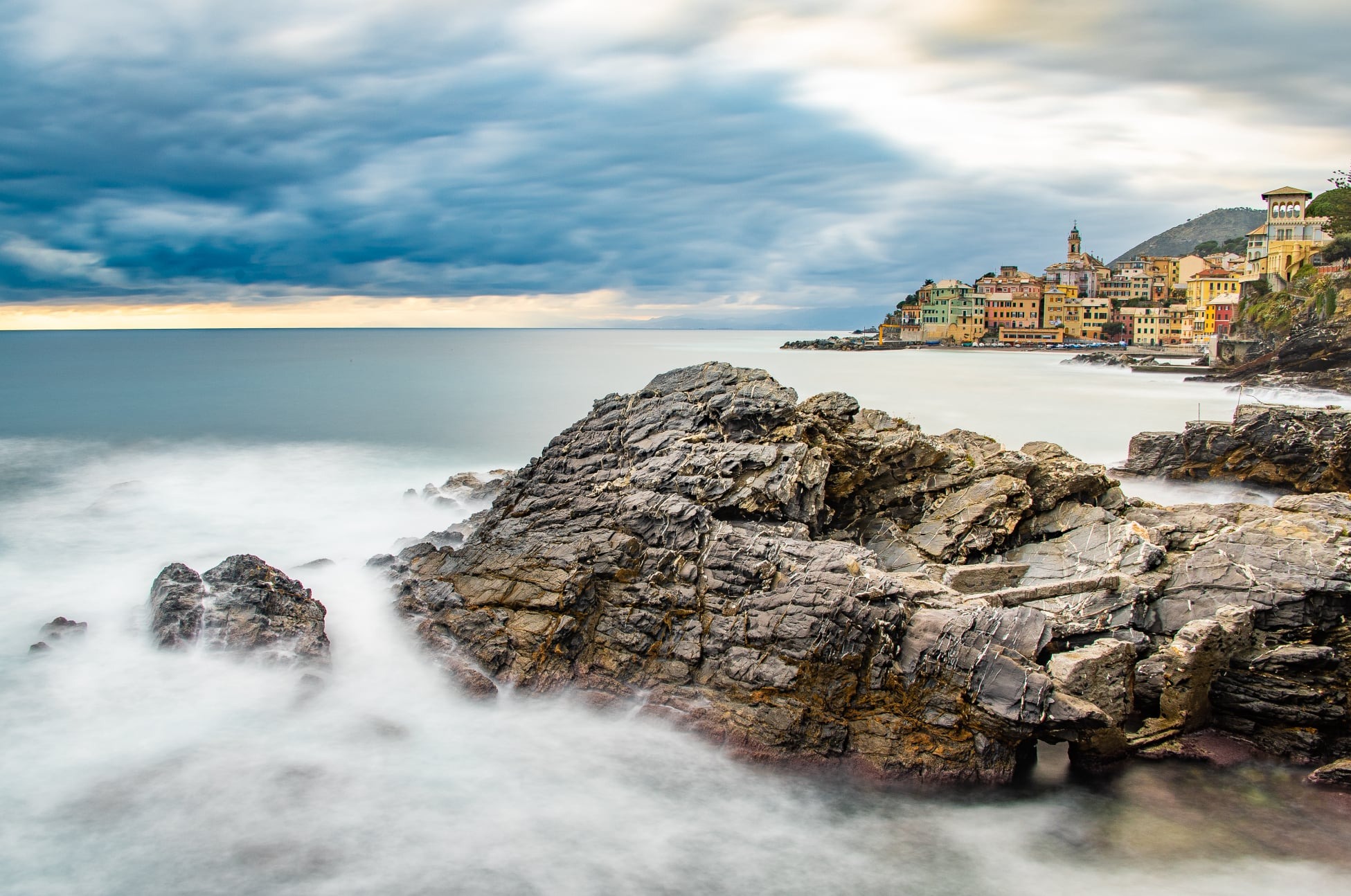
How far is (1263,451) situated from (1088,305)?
11573cm

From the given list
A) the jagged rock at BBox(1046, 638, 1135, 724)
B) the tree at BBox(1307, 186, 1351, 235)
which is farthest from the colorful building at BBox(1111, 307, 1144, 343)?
the jagged rock at BBox(1046, 638, 1135, 724)

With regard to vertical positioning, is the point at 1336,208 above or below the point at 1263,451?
above

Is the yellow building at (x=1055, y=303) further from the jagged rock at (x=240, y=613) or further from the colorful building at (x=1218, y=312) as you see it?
the jagged rock at (x=240, y=613)

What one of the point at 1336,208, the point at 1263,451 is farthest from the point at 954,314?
the point at 1263,451

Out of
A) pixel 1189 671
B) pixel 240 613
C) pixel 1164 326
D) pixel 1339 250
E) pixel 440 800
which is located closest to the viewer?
pixel 440 800

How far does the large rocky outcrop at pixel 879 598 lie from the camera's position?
10.8 m

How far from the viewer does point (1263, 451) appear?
2314 centimetres

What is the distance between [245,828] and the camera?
10.0 meters

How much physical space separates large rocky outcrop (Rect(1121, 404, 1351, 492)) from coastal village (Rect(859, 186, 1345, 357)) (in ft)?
260

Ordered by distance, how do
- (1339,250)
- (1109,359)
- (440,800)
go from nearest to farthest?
(440,800)
(1339,250)
(1109,359)

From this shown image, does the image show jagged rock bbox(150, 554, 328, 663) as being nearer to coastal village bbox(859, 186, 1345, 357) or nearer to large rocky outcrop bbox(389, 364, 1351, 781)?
large rocky outcrop bbox(389, 364, 1351, 781)

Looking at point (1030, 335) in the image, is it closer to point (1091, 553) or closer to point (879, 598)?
point (1091, 553)

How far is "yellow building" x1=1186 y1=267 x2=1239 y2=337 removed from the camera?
10256 cm

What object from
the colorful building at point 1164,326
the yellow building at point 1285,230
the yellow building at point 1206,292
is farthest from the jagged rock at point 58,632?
the colorful building at point 1164,326
